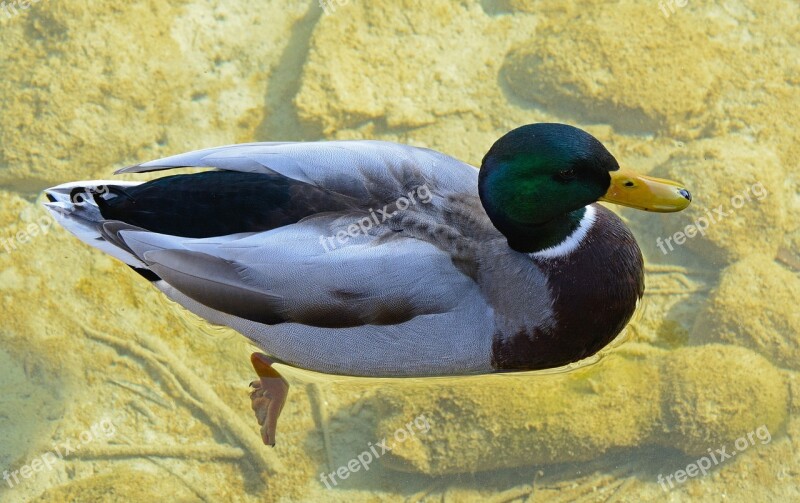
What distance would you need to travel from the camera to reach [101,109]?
182 inches

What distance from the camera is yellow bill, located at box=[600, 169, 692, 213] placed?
9.57 feet

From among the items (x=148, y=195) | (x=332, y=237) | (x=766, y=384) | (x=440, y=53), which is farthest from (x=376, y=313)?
(x=440, y=53)

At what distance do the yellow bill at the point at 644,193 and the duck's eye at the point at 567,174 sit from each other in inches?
6.0

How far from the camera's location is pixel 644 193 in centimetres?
294

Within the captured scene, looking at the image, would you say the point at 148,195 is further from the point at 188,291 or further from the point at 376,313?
the point at 376,313

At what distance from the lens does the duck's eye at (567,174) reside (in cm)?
285

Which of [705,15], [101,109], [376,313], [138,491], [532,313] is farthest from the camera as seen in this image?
[705,15]

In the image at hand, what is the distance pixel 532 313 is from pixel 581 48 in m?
2.32
